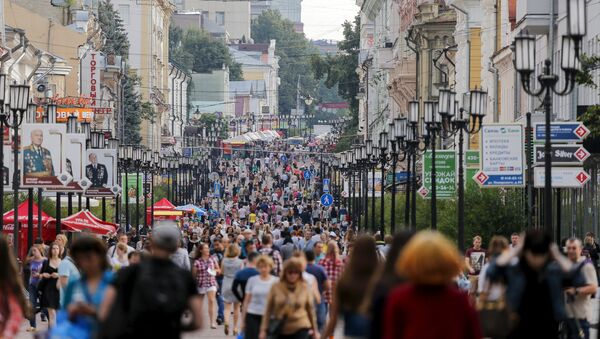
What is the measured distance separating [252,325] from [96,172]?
113ft

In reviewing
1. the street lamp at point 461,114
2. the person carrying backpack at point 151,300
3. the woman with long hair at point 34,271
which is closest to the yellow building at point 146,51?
the street lamp at point 461,114

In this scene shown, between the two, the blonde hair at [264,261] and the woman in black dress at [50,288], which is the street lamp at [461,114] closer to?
the woman in black dress at [50,288]

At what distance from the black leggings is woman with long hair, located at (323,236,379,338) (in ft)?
14.2

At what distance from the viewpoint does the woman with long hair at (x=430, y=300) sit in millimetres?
10820

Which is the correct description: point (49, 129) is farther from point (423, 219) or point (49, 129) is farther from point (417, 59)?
point (417, 59)

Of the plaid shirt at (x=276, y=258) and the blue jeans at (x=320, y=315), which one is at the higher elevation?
the plaid shirt at (x=276, y=258)

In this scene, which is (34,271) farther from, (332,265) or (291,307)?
(291,307)

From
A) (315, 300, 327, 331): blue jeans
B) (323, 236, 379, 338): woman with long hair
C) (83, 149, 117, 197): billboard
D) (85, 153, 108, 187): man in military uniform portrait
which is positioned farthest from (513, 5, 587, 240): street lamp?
(85, 153, 108, 187): man in military uniform portrait

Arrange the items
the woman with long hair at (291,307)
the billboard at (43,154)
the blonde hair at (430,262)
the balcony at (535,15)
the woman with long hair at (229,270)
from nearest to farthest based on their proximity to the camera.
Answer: the blonde hair at (430,262) < the woman with long hair at (291,307) < the woman with long hair at (229,270) < the billboard at (43,154) < the balcony at (535,15)

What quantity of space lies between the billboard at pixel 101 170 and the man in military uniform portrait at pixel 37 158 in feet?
33.0

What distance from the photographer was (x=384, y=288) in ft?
41.4

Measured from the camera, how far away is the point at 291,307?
1805cm

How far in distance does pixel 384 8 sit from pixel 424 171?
267 feet

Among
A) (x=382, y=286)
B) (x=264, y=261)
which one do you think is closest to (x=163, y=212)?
(x=264, y=261)
